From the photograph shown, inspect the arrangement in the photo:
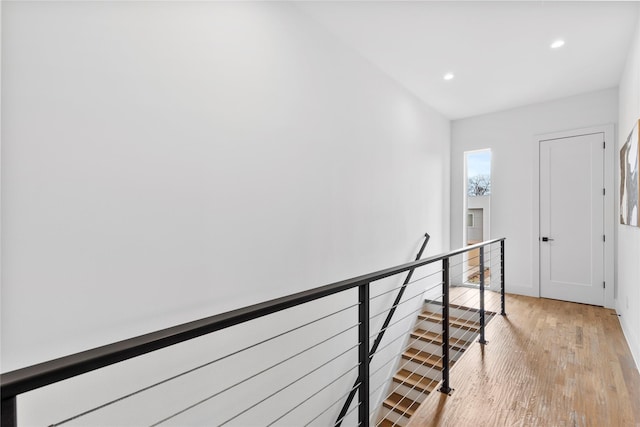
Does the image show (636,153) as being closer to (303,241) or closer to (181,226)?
(303,241)

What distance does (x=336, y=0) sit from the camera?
2271 millimetres

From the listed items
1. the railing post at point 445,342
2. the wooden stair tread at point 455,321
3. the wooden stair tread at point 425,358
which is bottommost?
the wooden stair tread at point 425,358

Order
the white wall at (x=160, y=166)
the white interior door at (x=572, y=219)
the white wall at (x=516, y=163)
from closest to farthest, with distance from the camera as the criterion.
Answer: the white wall at (x=160, y=166)
the white interior door at (x=572, y=219)
the white wall at (x=516, y=163)

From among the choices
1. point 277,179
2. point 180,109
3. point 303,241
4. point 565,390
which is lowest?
point 565,390

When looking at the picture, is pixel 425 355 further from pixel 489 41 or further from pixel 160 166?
pixel 160 166

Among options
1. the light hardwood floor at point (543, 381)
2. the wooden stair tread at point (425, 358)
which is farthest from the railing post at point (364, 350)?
the wooden stair tread at point (425, 358)

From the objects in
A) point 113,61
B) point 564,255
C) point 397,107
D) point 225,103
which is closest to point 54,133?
point 113,61

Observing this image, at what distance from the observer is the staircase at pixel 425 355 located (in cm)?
331

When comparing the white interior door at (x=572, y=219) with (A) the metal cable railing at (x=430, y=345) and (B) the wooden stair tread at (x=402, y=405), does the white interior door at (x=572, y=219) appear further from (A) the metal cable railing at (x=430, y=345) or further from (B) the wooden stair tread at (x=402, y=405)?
(B) the wooden stair tread at (x=402, y=405)

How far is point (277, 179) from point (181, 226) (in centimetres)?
76

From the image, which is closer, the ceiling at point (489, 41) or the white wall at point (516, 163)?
the ceiling at point (489, 41)

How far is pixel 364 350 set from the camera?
4.52 ft

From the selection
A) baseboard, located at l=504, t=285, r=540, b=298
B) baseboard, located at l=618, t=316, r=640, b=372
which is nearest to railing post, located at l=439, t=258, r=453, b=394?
baseboard, located at l=618, t=316, r=640, b=372

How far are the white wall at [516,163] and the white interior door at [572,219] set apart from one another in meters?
0.16
